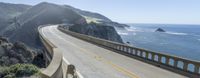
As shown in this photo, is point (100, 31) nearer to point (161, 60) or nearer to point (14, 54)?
point (14, 54)

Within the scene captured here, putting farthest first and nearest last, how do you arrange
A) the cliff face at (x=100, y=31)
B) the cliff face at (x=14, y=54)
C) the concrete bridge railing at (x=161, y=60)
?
the cliff face at (x=100, y=31) → the cliff face at (x=14, y=54) → the concrete bridge railing at (x=161, y=60)

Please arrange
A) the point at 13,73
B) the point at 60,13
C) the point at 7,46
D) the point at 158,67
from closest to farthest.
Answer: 1. the point at 13,73
2. the point at 158,67
3. the point at 7,46
4. the point at 60,13

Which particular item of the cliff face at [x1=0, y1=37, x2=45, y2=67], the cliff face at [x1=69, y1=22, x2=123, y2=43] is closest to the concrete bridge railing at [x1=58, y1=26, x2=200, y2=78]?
the cliff face at [x1=0, y1=37, x2=45, y2=67]

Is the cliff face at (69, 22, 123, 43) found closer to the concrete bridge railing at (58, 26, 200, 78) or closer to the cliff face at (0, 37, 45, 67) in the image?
the cliff face at (0, 37, 45, 67)

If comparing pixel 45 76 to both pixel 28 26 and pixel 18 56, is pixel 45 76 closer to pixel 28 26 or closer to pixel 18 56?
pixel 18 56

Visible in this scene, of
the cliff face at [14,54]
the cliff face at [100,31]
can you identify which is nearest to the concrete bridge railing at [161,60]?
the cliff face at [14,54]

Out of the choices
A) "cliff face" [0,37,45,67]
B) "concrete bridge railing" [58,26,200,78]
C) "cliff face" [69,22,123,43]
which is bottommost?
"cliff face" [69,22,123,43]

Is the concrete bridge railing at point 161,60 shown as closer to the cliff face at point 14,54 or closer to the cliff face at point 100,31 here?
the cliff face at point 14,54

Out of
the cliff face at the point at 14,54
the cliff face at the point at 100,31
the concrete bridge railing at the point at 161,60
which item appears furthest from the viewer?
the cliff face at the point at 100,31

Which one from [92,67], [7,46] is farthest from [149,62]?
[7,46]

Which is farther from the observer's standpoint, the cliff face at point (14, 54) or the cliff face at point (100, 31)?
the cliff face at point (100, 31)

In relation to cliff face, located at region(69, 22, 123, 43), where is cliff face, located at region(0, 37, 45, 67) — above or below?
above

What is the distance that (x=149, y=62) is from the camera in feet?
63.4

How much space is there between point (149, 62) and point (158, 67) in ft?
5.62
